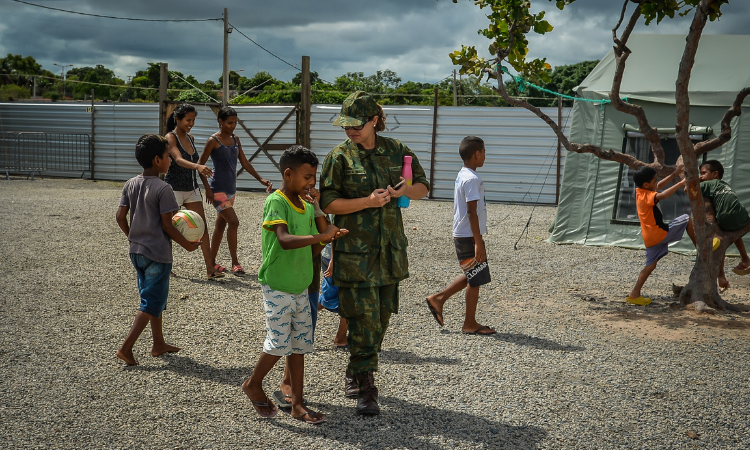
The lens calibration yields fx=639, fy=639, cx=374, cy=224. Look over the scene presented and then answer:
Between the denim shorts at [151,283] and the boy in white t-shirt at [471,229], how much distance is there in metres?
2.26

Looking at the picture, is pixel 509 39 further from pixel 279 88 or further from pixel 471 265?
pixel 279 88

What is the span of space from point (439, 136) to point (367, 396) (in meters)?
13.5

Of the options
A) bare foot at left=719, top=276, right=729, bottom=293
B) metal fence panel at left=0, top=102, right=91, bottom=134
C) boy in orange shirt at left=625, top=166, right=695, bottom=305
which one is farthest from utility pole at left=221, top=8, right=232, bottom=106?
bare foot at left=719, top=276, right=729, bottom=293

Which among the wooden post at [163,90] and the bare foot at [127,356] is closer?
the bare foot at [127,356]

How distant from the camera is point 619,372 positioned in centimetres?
447

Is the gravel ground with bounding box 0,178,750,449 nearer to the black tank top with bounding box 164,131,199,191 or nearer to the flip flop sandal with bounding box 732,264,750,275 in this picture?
the flip flop sandal with bounding box 732,264,750,275

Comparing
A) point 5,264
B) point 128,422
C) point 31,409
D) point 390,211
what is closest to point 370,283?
point 390,211

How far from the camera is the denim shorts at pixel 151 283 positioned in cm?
434

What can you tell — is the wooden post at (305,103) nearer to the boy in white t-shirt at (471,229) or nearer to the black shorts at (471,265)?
the boy in white t-shirt at (471,229)

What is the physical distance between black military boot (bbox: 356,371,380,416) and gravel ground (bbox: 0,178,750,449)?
0.26 ft

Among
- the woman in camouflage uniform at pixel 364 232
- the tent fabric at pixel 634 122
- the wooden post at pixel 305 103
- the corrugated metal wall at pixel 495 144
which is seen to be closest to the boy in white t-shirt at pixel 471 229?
the woman in camouflage uniform at pixel 364 232

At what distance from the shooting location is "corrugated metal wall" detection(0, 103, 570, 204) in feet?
52.3

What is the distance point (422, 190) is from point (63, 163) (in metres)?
19.5

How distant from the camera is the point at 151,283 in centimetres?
436
